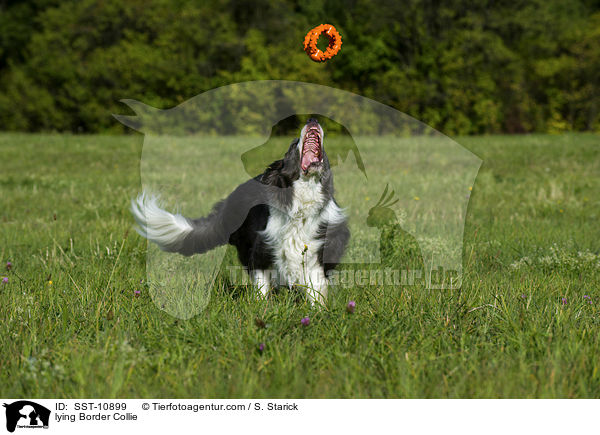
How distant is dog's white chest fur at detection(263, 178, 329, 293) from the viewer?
3.40m

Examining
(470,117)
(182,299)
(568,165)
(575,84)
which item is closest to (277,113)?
(182,299)

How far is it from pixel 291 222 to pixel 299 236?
0.37 feet

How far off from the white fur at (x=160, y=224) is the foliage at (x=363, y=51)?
20.3 metres

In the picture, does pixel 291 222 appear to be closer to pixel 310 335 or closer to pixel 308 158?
pixel 308 158

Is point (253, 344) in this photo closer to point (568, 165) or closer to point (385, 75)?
point (568, 165)

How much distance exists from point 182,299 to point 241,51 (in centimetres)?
2359

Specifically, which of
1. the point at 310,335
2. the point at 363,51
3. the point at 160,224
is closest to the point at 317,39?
the point at 310,335

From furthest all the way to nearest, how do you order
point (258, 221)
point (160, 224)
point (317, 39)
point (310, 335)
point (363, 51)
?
1. point (363, 51)
2. point (160, 224)
3. point (258, 221)
4. point (310, 335)
5. point (317, 39)

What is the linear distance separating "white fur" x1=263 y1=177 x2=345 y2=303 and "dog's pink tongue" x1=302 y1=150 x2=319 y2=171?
18 centimetres

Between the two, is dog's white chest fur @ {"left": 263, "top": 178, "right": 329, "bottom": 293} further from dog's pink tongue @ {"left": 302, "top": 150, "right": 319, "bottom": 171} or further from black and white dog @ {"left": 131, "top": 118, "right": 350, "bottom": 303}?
dog's pink tongue @ {"left": 302, "top": 150, "right": 319, "bottom": 171}
